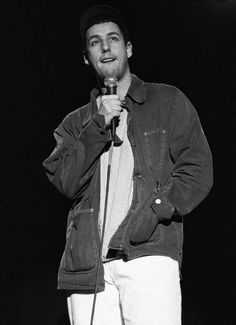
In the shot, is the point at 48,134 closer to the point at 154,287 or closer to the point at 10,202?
the point at 10,202

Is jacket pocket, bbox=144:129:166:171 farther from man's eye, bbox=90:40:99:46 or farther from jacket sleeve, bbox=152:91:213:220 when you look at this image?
man's eye, bbox=90:40:99:46

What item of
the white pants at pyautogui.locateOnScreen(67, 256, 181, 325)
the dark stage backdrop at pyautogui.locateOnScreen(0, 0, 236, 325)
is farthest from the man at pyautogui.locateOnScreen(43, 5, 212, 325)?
the dark stage backdrop at pyautogui.locateOnScreen(0, 0, 236, 325)

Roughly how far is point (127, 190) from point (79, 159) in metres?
0.16

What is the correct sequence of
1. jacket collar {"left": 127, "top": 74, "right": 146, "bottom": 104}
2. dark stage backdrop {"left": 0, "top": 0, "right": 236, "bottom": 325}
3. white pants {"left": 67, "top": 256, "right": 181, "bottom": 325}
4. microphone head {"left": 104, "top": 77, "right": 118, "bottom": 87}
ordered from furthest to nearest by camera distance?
dark stage backdrop {"left": 0, "top": 0, "right": 236, "bottom": 325} < jacket collar {"left": 127, "top": 74, "right": 146, "bottom": 104} < microphone head {"left": 104, "top": 77, "right": 118, "bottom": 87} < white pants {"left": 67, "top": 256, "right": 181, "bottom": 325}

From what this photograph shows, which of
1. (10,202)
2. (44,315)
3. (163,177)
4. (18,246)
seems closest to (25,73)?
(10,202)

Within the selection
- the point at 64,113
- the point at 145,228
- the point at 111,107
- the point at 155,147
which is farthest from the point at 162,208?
the point at 64,113

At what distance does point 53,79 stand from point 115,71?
1078 millimetres

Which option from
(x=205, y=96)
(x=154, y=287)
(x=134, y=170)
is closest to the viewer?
(x=154, y=287)

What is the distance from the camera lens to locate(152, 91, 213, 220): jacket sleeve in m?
1.89

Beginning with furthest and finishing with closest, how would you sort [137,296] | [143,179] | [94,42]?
[94,42]
[143,179]
[137,296]

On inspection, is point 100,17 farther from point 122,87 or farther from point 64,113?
point 64,113

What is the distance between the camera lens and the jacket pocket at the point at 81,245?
1899 mm

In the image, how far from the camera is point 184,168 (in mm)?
1931

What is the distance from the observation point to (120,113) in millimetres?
1949
